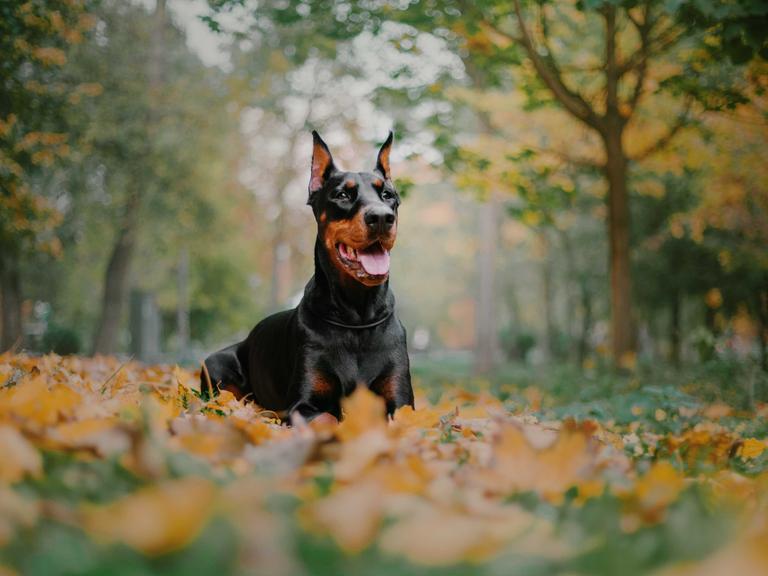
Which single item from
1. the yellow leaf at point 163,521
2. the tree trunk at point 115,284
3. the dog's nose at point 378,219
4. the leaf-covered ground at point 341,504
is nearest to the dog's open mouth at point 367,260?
the dog's nose at point 378,219

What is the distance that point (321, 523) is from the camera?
1081mm

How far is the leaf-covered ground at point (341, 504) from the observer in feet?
3.17

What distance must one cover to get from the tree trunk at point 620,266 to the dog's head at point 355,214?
23.0 ft

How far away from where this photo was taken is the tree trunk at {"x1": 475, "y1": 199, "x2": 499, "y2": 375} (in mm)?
17875

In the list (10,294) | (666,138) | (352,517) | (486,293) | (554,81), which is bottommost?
(486,293)

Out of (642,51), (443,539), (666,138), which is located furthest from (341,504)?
(666,138)

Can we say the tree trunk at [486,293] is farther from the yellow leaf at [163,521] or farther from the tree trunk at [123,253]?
the yellow leaf at [163,521]

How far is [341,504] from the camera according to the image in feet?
3.54

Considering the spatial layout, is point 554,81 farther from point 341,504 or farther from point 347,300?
point 341,504

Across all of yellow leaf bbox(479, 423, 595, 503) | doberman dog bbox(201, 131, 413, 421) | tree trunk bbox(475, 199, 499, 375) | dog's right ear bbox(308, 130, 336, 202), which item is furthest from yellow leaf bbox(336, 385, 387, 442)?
tree trunk bbox(475, 199, 499, 375)

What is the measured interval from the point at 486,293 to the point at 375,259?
14.6 meters

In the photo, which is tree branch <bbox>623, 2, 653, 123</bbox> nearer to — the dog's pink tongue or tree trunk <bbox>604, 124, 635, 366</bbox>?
tree trunk <bbox>604, 124, 635, 366</bbox>

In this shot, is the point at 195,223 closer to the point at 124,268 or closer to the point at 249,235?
the point at 124,268

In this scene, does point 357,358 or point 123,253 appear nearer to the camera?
point 357,358
